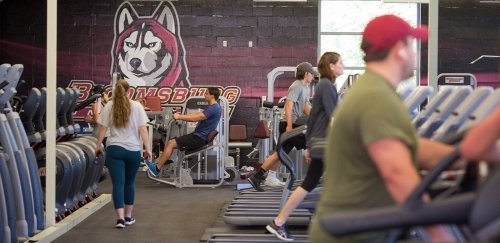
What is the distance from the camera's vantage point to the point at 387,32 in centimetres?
251

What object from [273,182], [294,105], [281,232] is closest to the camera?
[281,232]

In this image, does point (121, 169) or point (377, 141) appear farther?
point (121, 169)

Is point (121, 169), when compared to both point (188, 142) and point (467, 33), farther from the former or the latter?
point (467, 33)

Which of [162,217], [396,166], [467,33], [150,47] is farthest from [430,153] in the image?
[150,47]

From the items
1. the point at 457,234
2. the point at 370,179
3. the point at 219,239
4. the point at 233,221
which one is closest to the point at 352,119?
the point at 370,179

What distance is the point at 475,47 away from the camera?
1433cm

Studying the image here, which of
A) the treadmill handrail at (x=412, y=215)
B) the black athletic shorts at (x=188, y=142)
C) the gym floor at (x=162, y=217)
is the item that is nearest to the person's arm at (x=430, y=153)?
the treadmill handrail at (x=412, y=215)

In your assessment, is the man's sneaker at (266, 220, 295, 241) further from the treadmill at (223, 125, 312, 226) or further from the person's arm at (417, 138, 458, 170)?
the person's arm at (417, 138, 458, 170)

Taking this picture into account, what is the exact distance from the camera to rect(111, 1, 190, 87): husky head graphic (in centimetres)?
1466

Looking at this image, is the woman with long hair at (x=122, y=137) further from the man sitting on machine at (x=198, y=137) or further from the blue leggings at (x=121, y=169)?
the man sitting on machine at (x=198, y=137)

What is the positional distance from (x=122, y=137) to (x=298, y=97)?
8.69 ft

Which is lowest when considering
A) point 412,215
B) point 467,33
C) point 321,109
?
point 412,215

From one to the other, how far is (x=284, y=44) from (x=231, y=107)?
1497 mm

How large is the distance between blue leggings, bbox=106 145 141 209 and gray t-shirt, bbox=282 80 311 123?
2380 millimetres
